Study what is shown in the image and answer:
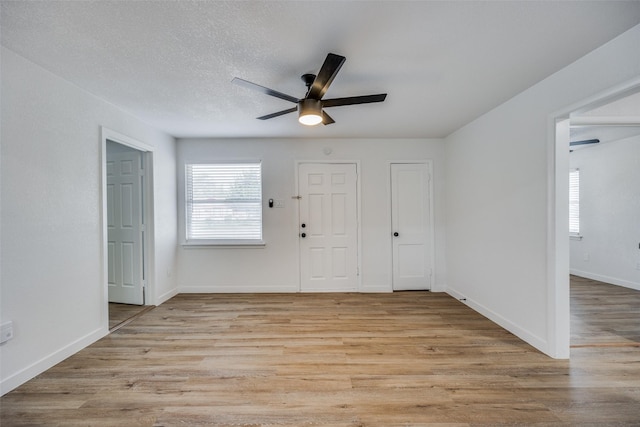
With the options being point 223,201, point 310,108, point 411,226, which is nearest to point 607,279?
point 411,226

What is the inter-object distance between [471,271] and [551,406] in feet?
6.43

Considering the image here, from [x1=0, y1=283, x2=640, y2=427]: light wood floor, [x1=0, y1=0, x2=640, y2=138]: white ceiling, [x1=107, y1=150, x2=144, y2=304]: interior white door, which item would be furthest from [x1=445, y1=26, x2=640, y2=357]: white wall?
[x1=107, y1=150, x2=144, y2=304]: interior white door

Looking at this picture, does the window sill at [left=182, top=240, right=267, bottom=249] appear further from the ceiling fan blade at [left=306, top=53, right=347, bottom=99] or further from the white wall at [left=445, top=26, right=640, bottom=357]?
the white wall at [left=445, top=26, right=640, bottom=357]

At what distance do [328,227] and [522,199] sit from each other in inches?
99.4

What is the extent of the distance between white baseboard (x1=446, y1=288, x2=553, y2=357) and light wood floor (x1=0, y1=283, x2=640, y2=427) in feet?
0.23

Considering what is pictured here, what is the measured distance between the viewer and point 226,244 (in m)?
4.20

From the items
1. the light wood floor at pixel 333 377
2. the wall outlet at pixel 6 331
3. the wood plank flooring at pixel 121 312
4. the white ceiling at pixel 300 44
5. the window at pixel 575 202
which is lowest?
the light wood floor at pixel 333 377

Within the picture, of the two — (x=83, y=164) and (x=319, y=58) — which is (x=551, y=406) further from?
(x=83, y=164)

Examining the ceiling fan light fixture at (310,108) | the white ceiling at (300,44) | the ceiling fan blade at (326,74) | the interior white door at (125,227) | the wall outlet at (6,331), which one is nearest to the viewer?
the white ceiling at (300,44)

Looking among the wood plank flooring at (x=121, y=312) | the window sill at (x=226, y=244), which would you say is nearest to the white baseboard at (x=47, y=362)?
the wood plank flooring at (x=121, y=312)

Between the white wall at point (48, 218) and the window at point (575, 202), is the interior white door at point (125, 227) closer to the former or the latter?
the white wall at point (48, 218)

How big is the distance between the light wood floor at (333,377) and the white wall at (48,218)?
0.26 m

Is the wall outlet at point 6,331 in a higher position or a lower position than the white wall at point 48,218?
lower

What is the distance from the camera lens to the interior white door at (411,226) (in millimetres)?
4316
